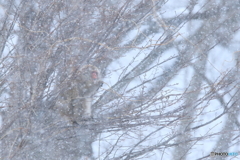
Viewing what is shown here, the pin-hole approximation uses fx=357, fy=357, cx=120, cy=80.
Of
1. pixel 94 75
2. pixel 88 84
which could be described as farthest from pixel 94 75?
pixel 88 84

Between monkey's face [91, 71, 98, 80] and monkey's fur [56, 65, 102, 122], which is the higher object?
monkey's face [91, 71, 98, 80]

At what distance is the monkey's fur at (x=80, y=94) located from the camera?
5.96 m

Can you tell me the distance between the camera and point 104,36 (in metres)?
6.53

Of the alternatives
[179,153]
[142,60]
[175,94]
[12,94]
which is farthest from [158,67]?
[12,94]

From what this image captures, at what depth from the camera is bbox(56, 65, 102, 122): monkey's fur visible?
5.96m

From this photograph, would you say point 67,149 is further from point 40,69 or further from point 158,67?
point 158,67

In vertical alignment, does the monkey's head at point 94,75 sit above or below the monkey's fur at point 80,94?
above

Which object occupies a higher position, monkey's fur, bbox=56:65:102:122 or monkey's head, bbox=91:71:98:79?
monkey's head, bbox=91:71:98:79

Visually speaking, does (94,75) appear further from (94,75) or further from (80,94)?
(80,94)

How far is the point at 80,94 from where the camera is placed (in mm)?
6039

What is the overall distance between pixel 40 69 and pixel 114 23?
5.57 feet

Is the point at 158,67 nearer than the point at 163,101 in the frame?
No

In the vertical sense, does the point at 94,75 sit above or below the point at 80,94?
above

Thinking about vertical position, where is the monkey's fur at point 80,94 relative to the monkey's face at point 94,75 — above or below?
below
